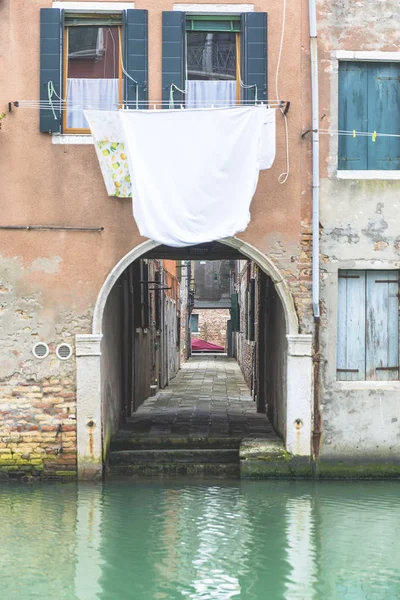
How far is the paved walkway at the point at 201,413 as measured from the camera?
12266mm

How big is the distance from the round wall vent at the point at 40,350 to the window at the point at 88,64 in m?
2.30

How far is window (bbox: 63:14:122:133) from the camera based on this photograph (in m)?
10.6

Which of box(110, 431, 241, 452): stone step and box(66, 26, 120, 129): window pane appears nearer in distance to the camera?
box(66, 26, 120, 129): window pane

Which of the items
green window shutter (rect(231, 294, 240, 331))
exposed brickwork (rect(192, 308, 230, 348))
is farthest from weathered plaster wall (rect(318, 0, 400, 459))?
exposed brickwork (rect(192, 308, 230, 348))

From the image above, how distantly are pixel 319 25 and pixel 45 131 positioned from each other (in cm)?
319

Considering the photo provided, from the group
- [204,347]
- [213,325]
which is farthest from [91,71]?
[213,325]

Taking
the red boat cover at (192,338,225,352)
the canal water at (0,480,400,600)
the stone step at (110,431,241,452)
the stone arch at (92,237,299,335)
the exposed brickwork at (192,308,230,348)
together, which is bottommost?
the canal water at (0,480,400,600)

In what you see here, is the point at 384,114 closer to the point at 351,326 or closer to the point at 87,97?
the point at 351,326

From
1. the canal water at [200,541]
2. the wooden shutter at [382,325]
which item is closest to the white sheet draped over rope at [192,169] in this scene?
the wooden shutter at [382,325]

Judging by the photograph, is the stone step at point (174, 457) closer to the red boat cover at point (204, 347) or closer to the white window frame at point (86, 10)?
the white window frame at point (86, 10)

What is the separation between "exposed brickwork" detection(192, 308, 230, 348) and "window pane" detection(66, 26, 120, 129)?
36.0m

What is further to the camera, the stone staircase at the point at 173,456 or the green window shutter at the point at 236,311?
the green window shutter at the point at 236,311

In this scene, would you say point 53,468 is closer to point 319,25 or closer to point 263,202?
point 263,202

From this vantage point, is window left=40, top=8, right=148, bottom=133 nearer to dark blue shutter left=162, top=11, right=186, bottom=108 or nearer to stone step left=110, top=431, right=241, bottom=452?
dark blue shutter left=162, top=11, right=186, bottom=108
